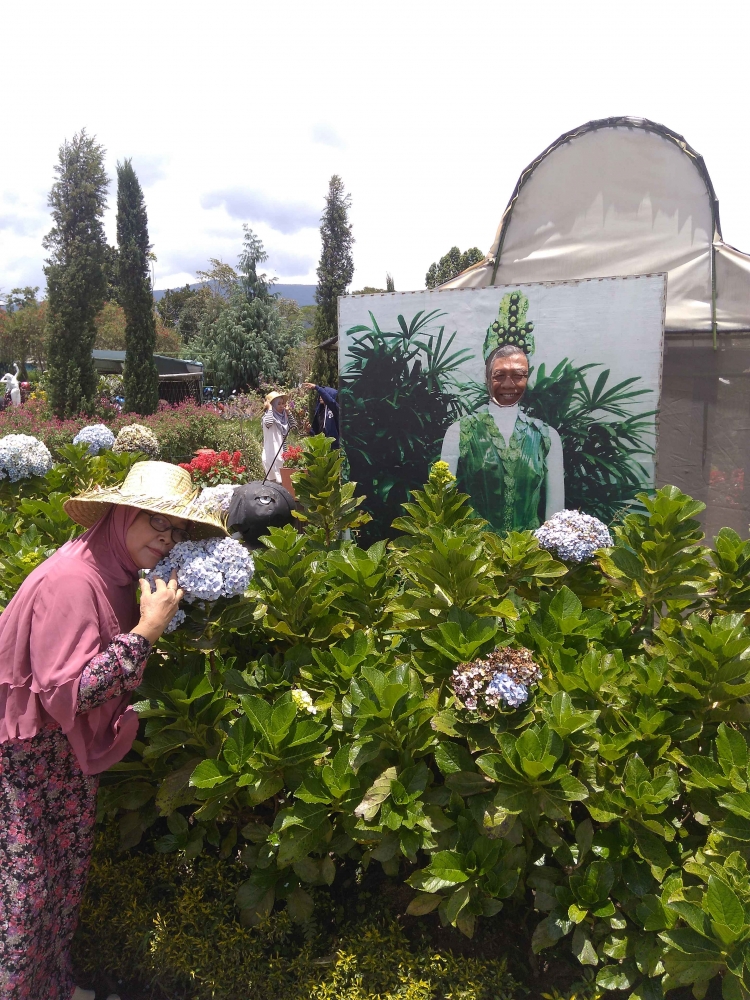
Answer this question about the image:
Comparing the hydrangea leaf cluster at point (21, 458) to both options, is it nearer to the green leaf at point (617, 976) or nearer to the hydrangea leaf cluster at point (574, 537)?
the hydrangea leaf cluster at point (574, 537)

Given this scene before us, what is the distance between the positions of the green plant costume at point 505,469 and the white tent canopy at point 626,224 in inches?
53.7

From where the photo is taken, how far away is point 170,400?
73.1ft

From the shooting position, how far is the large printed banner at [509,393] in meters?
4.36

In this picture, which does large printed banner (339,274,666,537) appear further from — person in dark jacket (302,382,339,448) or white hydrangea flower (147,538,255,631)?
white hydrangea flower (147,538,255,631)

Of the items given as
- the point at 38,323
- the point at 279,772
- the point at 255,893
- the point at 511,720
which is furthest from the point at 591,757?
the point at 38,323

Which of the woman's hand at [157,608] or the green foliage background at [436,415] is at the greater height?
the green foliage background at [436,415]

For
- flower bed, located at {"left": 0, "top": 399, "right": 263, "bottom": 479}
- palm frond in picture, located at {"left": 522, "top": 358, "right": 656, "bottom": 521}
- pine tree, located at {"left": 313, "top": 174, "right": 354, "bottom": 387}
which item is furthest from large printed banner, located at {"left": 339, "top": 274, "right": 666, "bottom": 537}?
pine tree, located at {"left": 313, "top": 174, "right": 354, "bottom": 387}

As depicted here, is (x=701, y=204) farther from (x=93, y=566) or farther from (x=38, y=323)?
(x=38, y=323)

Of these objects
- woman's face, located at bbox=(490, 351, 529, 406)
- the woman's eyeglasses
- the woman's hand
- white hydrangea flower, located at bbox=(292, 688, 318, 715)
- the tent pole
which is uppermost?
the tent pole

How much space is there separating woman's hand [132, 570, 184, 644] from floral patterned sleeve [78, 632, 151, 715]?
0.03m

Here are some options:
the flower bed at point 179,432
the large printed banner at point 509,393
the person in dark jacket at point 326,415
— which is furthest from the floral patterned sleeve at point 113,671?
the flower bed at point 179,432

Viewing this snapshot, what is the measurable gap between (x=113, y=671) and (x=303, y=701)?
0.58m

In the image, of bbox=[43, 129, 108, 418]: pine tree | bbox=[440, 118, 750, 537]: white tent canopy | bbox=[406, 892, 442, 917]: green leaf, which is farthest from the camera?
bbox=[43, 129, 108, 418]: pine tree

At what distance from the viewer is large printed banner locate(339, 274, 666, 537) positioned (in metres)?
4.36
